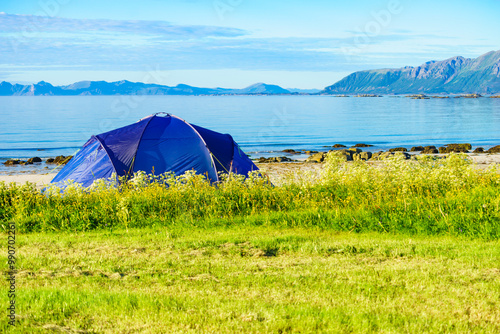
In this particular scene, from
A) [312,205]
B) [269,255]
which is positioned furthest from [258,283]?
[312,205]

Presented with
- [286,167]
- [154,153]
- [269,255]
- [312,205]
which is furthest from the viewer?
[286,167]

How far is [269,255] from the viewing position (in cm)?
706

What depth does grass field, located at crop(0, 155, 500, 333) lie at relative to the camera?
180 inches

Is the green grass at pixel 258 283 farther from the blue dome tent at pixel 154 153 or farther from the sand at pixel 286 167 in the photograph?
the sand at pixel 286 167

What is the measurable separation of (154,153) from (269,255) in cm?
953

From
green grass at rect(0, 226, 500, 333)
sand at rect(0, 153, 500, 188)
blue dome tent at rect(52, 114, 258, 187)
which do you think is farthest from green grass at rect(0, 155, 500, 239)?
sand at rect(0, 153, 500, 188)

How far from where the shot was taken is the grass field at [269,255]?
4.57 m

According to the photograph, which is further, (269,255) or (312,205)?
(312,205)

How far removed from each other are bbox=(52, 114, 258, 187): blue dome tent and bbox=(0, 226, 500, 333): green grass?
7.15m

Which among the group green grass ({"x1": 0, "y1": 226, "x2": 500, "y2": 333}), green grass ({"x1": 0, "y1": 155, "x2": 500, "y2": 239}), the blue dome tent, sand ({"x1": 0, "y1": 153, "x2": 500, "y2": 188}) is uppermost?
the blue dome tent

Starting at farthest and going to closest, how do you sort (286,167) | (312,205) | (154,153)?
1. (286,167)
2. (154,153)
3. (312,205)

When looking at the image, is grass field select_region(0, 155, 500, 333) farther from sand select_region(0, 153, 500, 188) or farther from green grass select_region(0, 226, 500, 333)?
sand select_region(0, 153, 500, 188)

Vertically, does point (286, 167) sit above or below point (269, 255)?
below

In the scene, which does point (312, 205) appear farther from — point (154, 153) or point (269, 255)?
point (154, 153)
